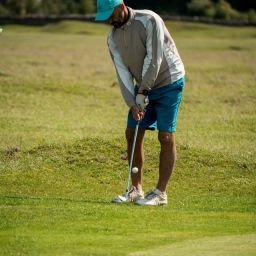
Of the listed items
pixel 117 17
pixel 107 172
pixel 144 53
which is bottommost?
pixel 107 172

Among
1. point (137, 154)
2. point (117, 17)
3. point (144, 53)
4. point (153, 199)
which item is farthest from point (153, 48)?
point (153, 199)

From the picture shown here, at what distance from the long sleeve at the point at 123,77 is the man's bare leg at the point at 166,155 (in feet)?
1.81

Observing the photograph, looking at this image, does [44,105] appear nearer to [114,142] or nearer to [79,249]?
[114,142]

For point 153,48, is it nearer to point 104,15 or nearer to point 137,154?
point 104,15

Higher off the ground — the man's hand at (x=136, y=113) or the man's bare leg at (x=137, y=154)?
the man's hand at (x=136, y=113)

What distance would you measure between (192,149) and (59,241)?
23.0ft

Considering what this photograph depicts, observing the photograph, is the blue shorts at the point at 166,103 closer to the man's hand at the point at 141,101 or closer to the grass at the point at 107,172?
the man's hand at the point at 141,101

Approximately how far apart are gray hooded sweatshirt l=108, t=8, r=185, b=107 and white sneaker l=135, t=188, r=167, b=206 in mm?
1046

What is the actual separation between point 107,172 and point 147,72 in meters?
3.61

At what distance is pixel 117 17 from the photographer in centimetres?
1066

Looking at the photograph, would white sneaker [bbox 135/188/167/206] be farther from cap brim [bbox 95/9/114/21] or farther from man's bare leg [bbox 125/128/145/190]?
cap brim [bbox 95/9/114/21]

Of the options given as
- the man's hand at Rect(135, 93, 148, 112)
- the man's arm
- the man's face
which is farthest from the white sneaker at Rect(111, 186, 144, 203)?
the man's face

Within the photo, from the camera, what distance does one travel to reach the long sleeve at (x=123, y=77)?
10930 mm

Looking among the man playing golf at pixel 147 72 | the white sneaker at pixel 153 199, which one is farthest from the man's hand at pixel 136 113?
the white sneaker at pixel 153 199
